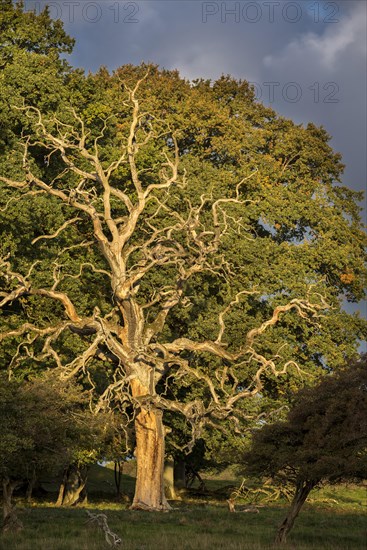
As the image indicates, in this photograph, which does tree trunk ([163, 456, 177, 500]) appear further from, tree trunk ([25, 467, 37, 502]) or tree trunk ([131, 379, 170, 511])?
tree trunk ([131, 379, 170, 511])

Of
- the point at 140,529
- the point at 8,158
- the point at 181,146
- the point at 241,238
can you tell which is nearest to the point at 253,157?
the point at 181,146

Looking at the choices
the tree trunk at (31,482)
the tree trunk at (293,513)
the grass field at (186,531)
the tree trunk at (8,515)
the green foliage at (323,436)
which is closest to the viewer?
the green foliage at (323,436)

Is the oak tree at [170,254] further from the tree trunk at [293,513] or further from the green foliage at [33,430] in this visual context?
the tree trunk at [293,513]

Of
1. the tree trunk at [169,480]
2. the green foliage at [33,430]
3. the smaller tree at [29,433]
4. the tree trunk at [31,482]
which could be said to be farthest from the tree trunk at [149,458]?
the tree trunk at [169,480]

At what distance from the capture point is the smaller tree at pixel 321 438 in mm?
21156

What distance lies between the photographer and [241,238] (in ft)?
143

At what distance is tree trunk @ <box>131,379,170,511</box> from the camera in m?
34.0

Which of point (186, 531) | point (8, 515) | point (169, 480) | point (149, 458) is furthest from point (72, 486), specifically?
point (8, 515)

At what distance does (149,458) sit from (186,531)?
899 cm

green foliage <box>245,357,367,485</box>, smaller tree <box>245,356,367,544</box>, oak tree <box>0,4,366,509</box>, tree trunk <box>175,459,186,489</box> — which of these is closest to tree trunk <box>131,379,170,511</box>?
oak tree <box>0,4,366,509</box>

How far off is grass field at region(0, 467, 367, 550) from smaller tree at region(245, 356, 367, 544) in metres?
1.79

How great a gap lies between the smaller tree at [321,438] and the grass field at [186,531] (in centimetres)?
179

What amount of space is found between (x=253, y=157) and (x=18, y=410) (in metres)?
30.5

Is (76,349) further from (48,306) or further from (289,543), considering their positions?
(289,543)
